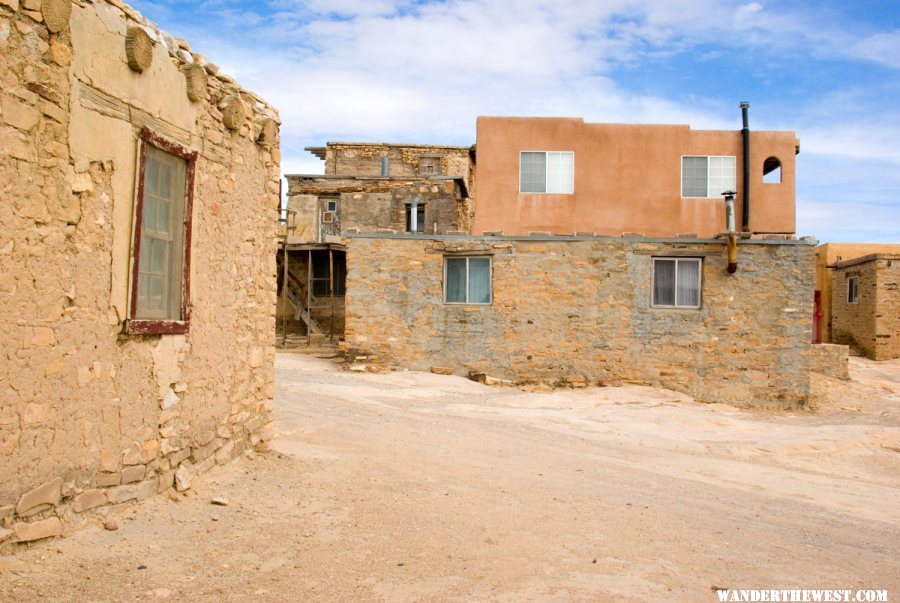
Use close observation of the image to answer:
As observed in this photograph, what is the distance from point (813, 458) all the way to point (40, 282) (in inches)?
396

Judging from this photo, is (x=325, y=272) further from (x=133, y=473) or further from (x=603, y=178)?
(x=133, y=473)

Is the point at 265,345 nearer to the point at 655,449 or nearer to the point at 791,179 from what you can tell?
the point at 655,449

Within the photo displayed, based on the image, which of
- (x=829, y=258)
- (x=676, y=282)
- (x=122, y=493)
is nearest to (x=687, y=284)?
(x=676, y=282)

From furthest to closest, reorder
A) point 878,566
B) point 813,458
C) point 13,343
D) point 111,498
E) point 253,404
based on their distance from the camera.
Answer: point 813,458, point 253,404, point 878,566, point 111,498, point 13,343

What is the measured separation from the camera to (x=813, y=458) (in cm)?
1051

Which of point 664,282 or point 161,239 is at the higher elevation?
point 664,282

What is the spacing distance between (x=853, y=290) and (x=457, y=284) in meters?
18.1

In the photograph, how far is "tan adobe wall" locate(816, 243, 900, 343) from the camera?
1163 inches

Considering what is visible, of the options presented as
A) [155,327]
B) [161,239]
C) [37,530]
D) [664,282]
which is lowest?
[37,530]

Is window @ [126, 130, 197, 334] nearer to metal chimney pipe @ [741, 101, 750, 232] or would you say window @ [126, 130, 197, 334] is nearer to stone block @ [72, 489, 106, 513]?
stone block @ [72, 489, 106, 513]

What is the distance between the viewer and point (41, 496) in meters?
4.36

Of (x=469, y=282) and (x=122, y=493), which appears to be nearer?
(x=122, y=493)

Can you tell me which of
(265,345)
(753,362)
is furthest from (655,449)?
(753,362)

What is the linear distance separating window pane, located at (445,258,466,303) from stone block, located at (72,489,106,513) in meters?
12.5
